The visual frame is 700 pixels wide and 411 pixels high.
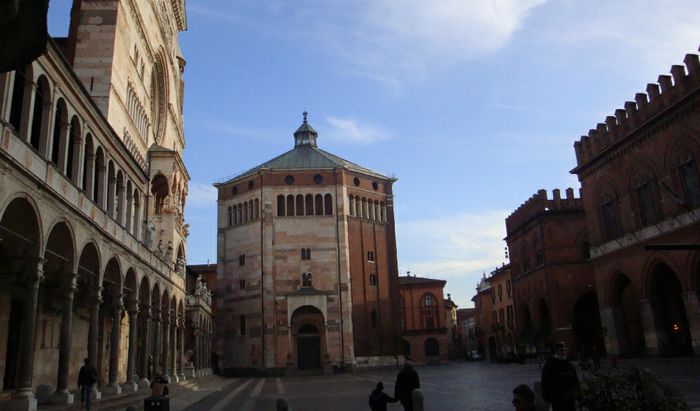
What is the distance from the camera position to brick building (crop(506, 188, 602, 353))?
144ft

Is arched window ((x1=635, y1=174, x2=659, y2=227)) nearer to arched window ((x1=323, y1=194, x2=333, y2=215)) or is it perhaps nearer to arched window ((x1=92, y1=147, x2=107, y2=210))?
arched window ((x1=92, y1=147, x2=107, y2=210))

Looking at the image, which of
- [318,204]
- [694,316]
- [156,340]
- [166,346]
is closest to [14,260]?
[156,340]

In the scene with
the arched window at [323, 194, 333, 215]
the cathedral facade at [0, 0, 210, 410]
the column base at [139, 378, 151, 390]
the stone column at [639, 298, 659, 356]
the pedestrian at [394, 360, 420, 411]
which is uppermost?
the arched window at [323, 194, 333, 215]

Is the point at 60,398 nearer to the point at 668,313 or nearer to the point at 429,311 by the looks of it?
the point at 668,313

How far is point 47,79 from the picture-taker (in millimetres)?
16391

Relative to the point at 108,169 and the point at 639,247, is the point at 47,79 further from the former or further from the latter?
the point at 639,247

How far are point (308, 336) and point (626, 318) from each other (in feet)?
91.3

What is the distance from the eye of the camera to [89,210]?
1922 cm

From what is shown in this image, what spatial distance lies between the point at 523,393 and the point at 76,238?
15613mm

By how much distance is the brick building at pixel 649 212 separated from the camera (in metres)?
28.1

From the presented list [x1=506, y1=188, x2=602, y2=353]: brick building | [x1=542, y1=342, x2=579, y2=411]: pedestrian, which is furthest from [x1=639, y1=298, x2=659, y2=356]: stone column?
[x1=542, y1=342, x2=579, y2=411]: pedestrian

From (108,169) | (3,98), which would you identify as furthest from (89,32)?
(3,98)

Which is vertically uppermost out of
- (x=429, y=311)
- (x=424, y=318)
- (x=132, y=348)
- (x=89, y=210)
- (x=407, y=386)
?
(x=429, y=311)

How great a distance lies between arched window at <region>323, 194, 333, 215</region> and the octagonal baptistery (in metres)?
0.10
